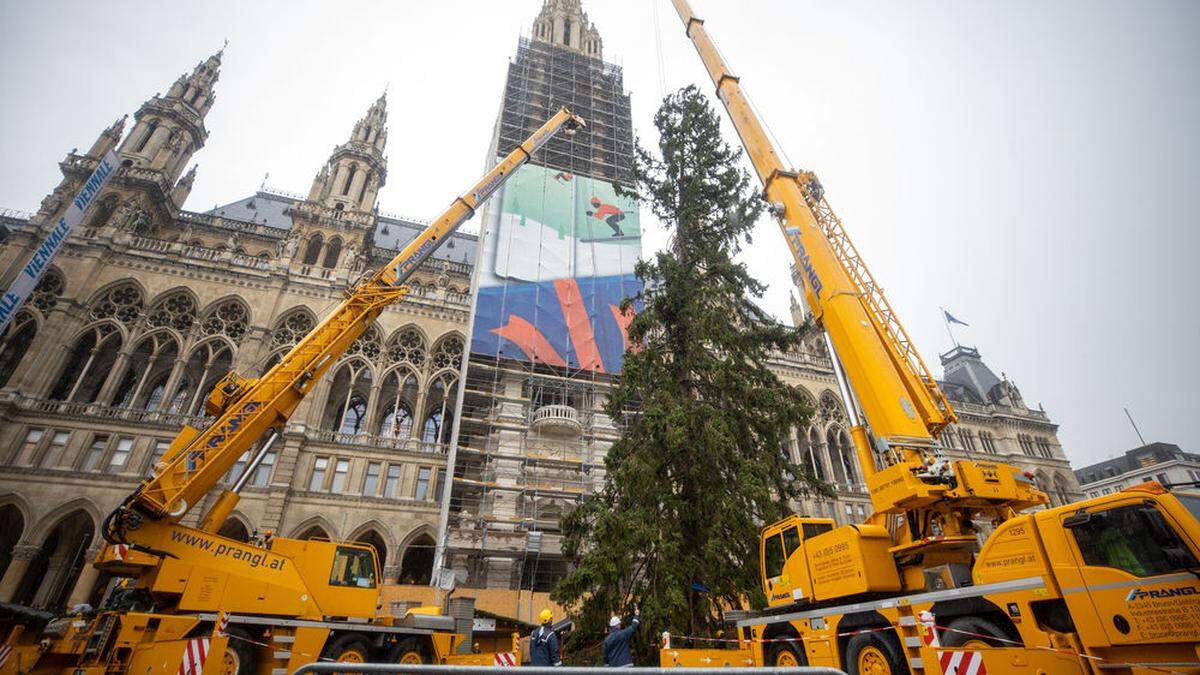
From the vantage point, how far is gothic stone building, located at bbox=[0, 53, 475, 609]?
19234 mm

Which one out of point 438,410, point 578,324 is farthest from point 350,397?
point 578,324

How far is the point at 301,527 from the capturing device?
19812mm

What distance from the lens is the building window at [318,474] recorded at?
818 inches

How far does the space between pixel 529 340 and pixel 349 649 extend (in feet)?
48.2

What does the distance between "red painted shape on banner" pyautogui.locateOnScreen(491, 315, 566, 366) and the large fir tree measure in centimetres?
929

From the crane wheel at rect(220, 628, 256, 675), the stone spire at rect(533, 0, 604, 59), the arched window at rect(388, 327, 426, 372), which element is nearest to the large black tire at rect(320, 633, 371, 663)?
the crane wheel at rect(220, 628, 256, 675)

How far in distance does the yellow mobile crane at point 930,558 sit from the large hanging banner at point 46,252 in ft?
45.1

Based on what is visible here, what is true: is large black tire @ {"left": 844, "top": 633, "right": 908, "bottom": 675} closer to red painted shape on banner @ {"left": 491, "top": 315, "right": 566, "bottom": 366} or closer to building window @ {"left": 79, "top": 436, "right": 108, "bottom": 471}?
red painted shape on banner @ {"left": 491, "top": 315, "right": 566, "bottom": 366}

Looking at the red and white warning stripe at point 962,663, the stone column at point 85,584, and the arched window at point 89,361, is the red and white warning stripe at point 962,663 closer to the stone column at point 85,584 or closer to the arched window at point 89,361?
the stone column at point 85,584

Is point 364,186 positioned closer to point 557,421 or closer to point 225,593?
point 557,421

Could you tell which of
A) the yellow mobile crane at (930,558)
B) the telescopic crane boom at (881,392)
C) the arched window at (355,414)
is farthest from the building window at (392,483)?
the telescopic crane boom at (881,392)

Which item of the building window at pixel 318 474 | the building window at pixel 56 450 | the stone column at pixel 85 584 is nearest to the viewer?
the stone column at pixel 85 584

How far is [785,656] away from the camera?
8.38 metres

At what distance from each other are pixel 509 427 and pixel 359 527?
6.62 meters
